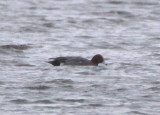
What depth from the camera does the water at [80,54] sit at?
604 inches

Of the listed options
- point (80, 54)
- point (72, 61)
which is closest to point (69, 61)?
point (72, 61)

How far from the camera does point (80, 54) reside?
821 inches

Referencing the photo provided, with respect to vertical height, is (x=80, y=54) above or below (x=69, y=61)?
below

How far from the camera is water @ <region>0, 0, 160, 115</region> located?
15.3 m

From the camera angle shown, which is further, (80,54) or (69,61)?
(80,54)

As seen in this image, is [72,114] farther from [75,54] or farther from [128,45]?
[128,45]

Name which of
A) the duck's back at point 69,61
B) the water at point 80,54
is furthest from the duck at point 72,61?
the water at point 80,54

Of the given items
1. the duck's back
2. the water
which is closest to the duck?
the duck's back

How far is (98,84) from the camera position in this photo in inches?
667

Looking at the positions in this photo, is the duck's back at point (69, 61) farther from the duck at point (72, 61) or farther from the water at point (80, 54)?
the water at point (80, 54)

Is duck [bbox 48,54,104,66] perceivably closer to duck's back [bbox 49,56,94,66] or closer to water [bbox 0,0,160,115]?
duck's back [bbox 49,56,94,66]

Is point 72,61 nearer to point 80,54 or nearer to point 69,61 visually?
point 69,61

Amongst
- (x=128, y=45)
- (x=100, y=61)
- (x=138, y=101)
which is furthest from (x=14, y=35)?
(x=138, y=101)

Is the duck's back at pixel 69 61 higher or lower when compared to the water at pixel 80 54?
higher
